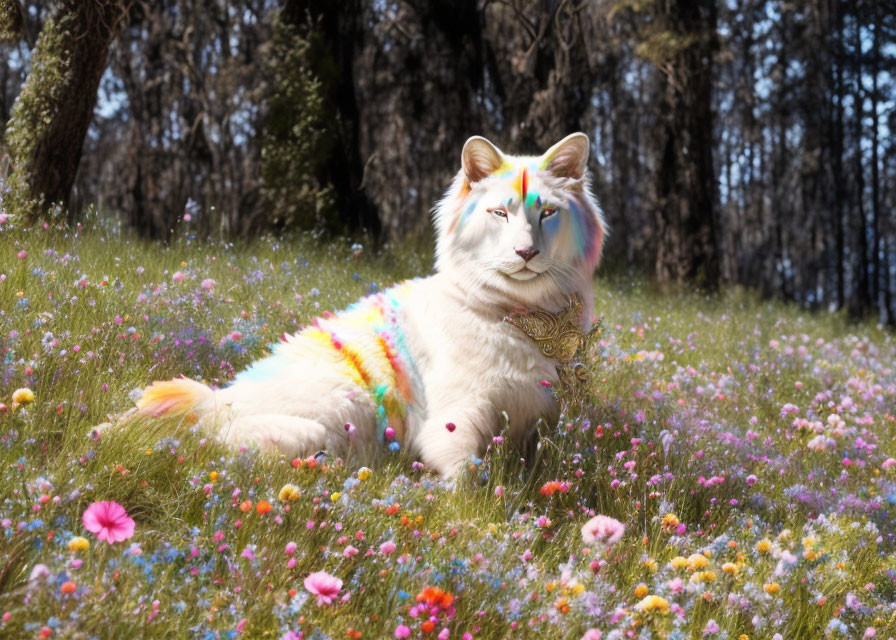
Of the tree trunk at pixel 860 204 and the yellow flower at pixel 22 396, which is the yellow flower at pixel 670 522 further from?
the tree trunk at pixel 860 204

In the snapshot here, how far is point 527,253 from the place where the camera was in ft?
12.5

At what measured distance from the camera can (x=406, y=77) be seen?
1727cm

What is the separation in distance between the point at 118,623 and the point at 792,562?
2.38 meters

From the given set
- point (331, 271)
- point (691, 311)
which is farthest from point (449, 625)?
point (691, 311)

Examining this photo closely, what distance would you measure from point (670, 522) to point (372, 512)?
1312 mm

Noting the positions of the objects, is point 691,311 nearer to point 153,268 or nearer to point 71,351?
point 153,268

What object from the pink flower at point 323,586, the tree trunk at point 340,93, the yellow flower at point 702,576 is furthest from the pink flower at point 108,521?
the tree trunk at point 340,93

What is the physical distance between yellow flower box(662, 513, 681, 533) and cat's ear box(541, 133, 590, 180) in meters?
1.82

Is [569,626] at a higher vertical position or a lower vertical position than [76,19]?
lower

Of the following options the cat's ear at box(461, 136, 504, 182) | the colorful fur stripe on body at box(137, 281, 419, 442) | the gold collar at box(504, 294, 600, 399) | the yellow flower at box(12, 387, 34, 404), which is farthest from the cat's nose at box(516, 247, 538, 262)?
the yellow flower at box(12, 387, 34, 404)

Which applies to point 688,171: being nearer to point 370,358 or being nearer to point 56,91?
point 56,91

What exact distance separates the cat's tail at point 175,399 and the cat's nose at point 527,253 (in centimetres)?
159

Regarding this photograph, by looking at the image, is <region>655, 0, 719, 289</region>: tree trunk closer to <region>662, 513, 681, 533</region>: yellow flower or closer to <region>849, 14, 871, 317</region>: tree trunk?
<region>849, 14, 871, 317</region>: tree trunk

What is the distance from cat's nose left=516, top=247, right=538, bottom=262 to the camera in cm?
382
